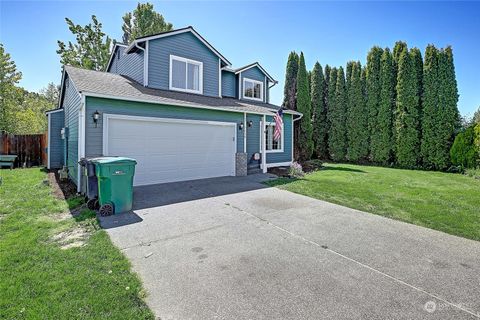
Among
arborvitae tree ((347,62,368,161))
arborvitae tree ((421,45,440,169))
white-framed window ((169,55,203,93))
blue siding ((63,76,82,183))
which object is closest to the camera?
blue siding ((63,76,82,183))

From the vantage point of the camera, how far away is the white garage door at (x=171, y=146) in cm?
801

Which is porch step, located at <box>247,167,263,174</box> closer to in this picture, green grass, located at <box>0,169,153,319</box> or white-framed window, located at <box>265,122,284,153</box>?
white-framed window, located at <box>265,122,284,153</box>

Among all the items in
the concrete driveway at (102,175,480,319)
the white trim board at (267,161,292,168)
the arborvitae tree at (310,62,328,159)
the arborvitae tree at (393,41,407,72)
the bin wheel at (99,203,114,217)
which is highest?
the arborvitae tree at (393,41,407,72)

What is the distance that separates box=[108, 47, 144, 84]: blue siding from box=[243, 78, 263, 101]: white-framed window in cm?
604

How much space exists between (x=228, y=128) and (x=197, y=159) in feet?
6.74

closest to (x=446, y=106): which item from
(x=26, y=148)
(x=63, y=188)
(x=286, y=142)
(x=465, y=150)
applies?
(x=465, y=150)

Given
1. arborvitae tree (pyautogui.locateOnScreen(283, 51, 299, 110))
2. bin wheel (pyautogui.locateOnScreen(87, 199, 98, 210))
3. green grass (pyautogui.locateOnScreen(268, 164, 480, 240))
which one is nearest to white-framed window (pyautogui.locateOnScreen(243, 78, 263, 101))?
arborvitae tree (pyautogui.locateOnScreen(283, 51, 299, 110))

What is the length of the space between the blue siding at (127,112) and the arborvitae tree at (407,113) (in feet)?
36.2

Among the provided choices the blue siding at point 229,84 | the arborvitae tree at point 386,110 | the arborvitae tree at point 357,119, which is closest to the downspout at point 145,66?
the blue siding at point 229,84

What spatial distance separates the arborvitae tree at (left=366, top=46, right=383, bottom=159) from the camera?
15641 millimetres

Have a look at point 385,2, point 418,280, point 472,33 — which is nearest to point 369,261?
point 418,280

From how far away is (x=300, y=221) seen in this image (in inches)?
206

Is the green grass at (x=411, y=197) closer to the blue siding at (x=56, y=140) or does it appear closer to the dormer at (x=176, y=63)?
the dormer at (x=176, y=63)

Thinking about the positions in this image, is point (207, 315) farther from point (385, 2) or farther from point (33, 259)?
point (385, 2)
